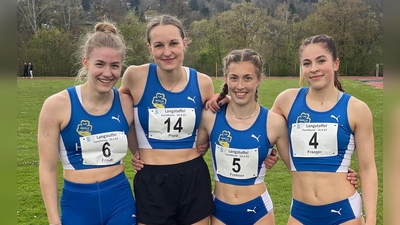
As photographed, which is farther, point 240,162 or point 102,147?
point 240,162

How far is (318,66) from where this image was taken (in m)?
2.90

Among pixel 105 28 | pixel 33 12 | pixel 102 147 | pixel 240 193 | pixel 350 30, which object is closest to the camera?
pixel 102 147

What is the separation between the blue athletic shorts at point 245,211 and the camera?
3137mm

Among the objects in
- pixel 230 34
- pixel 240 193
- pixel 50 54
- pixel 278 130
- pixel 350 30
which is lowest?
pixel 240 193

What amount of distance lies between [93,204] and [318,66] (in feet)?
6.40

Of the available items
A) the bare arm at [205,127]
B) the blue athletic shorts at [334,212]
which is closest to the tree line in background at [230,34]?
the bare arm at [205,127]

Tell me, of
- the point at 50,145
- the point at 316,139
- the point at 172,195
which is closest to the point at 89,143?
the point at 50,145

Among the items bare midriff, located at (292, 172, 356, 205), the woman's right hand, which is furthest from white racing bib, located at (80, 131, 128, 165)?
bare midriff, located at (292, 172, 356, 205)

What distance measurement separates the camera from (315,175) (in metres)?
2.94

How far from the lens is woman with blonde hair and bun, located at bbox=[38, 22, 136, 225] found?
2775mm

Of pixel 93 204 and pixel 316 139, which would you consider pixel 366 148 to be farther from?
pixel 93 204

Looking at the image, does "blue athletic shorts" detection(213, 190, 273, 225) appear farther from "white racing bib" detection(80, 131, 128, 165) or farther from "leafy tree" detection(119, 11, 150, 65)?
"leafy tree" detection(119, 11, 150, 65)
